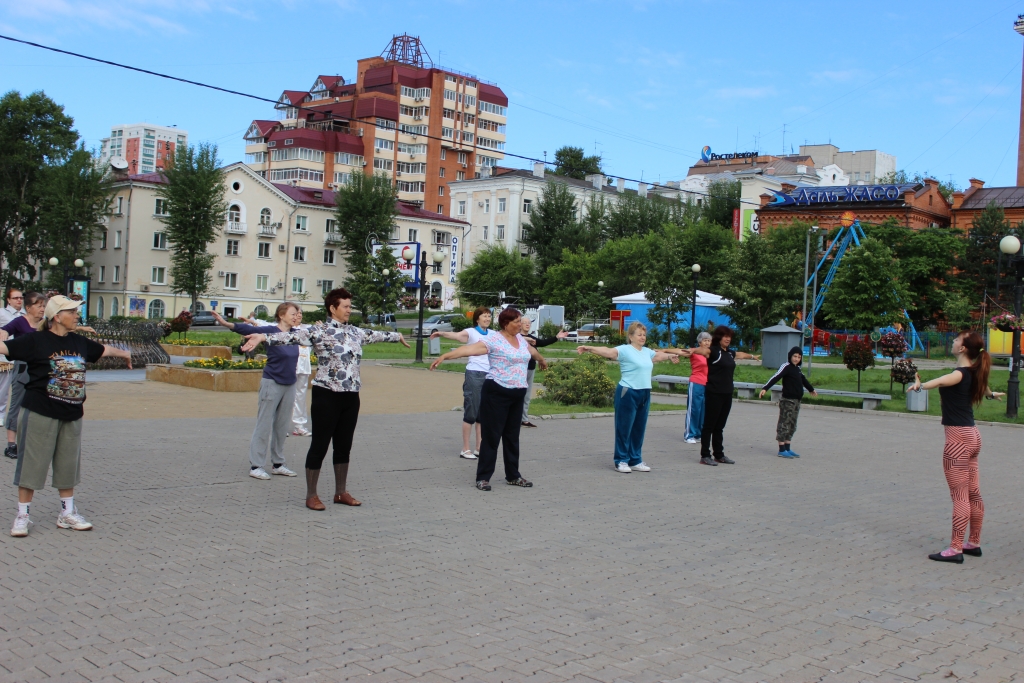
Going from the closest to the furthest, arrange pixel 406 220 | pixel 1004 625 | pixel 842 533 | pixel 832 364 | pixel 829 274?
pixel 1004 625, pixel 842 533, pixel 832 364, pixel 829 274, pixel 406 220

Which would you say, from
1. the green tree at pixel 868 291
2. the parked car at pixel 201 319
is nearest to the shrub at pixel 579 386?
the green tree at pixel 868 291

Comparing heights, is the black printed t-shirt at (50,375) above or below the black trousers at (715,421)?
A: above

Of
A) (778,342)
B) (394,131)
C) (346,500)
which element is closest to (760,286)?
(778,342)

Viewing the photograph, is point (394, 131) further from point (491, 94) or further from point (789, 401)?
point (789, 401)

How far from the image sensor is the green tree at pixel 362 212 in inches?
2847

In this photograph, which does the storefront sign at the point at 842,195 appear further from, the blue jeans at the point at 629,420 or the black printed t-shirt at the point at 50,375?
the black printed t-shirt at the point at 50,375

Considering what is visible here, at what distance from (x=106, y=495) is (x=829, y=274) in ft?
146

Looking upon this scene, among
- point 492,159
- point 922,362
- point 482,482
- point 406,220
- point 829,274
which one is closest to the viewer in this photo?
point 482,482

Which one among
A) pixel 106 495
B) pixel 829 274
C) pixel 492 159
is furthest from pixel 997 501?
pixel 492 159

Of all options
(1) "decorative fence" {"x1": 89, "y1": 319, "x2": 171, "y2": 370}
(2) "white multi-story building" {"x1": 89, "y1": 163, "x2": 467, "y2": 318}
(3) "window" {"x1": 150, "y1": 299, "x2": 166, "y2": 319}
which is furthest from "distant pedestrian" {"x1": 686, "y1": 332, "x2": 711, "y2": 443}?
(3) "window" {"x1": 150, "y1": 299, "x2": 166, "y2": 319}

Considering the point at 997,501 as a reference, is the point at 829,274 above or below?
above

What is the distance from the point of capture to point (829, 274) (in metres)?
46.8

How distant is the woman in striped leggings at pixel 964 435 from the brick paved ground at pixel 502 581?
0.33 metres

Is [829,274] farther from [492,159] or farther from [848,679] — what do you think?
[492,159]
